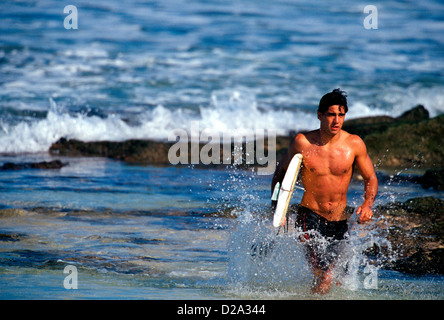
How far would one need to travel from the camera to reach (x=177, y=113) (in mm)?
14859

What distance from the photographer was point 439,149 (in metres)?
10.3

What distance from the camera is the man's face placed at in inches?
199

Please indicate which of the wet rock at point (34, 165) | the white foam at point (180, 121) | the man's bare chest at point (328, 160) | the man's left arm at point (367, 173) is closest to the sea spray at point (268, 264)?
the man's bare chest at point (328, 160)

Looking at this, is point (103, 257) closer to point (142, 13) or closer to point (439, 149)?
point (439, 149)

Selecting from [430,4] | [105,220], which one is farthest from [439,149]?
[430,4]

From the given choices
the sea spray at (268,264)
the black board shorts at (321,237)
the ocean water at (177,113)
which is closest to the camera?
the black board shorts at (321,237)

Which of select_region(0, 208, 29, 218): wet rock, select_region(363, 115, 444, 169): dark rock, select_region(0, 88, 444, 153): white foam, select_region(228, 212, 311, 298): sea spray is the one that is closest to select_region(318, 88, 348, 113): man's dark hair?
select_region(228, 212, 311, 298): sea spray

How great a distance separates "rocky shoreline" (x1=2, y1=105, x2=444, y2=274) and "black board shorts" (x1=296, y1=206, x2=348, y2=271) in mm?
877

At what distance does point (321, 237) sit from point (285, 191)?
0.49m

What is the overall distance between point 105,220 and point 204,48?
1441 cm

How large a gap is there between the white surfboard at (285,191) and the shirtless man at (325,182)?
0.44ft

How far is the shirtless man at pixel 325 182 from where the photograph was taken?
5.22 m

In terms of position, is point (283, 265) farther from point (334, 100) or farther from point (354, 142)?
point (334, 100)

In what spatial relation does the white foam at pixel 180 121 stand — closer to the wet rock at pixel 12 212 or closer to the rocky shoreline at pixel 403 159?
the rocky shoreline at pixel 403 159
